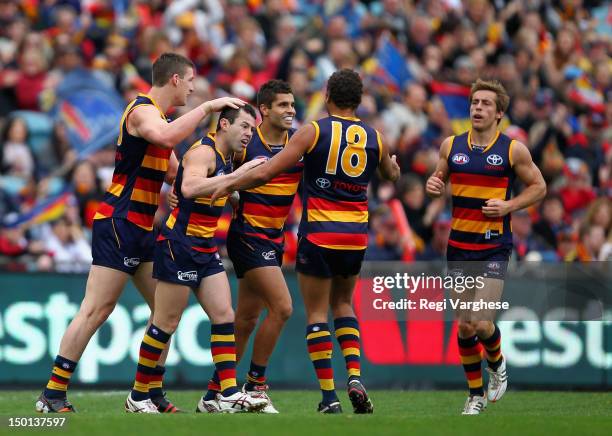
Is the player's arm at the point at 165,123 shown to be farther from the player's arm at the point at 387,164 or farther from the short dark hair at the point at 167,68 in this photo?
the player's arm at the point at 387,164

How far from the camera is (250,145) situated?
10680mm

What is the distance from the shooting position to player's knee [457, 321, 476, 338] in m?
10.7

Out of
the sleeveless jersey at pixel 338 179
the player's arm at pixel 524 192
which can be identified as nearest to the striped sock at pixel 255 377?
the sleeveless jersey at pixel 338 179

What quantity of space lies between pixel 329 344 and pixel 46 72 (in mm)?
8295

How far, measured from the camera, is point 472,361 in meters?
10.8

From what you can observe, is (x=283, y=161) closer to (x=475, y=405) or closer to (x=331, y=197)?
(x=331, y=197)

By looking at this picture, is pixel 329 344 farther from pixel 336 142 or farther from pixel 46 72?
pixel 46 72

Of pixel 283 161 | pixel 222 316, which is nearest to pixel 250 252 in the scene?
pixel 222 316

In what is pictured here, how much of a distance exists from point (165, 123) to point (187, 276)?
46.8 inches

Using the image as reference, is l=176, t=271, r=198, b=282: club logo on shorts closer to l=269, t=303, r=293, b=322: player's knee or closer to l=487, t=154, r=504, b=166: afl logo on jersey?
l=269, t=303, r=293, b=322: player's knee

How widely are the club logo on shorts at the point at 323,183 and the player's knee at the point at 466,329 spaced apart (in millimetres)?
1815

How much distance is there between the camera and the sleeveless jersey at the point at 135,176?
32.9 ft

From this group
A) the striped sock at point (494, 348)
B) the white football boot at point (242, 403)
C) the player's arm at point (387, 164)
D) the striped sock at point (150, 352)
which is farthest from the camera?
the striped sock at point (494, 348)

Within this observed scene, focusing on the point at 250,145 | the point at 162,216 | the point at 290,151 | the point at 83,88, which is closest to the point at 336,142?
the point at 290,151
